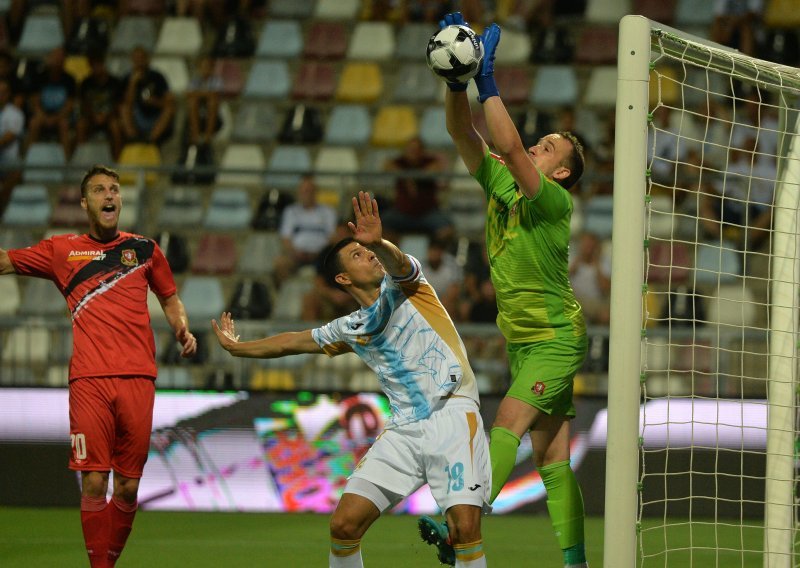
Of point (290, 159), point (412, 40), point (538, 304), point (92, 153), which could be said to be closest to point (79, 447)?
point (538, 304)

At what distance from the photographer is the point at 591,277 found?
11.3 meters

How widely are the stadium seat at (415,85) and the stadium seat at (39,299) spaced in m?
4.57

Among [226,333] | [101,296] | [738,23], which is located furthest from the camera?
[738,23]

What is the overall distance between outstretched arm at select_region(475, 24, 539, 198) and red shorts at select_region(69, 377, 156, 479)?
2320mm

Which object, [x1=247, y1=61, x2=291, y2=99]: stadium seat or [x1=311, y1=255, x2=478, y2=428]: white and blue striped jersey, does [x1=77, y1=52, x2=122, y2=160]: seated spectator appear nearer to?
[x1=247, y1=61, x2=291, y2=99]: stadium seat

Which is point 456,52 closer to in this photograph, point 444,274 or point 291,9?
point 444,274

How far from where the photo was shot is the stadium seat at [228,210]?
Answer: 41.3 feet

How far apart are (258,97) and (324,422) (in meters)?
5.71

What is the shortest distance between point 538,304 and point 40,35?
1112 centimetres

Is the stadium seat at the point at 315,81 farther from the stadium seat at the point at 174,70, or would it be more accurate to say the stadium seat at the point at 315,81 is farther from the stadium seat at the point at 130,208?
the stadium seat at the point at 130,208

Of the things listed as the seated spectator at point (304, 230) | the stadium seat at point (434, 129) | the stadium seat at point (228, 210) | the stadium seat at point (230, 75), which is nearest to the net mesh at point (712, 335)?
the stadium seat at point (434, 129)

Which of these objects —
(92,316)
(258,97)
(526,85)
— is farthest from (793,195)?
(258,97)

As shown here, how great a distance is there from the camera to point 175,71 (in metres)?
14.8

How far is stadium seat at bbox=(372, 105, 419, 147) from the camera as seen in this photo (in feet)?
45.9
